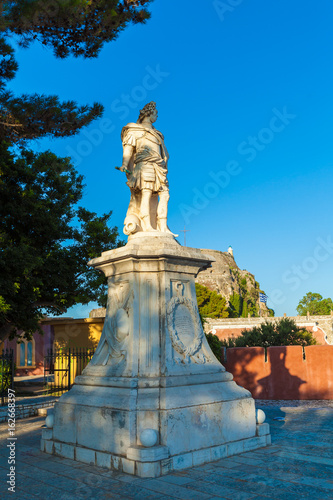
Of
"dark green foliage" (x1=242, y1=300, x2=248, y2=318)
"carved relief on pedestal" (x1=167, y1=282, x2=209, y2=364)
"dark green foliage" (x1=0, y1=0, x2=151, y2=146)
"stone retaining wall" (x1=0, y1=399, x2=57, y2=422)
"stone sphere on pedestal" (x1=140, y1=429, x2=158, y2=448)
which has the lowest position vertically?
"stone retaining wall" (x1=0, y1=399, x2=57, y2=422)

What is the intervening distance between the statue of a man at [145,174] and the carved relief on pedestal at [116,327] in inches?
34.5

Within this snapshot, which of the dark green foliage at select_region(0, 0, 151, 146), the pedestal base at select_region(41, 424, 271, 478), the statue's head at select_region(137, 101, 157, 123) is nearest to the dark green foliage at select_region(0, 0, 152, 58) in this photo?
the dark green foliage at select_region(0, 0, 151, 146)

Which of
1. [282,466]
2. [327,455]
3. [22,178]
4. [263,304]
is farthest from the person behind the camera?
[263,304]

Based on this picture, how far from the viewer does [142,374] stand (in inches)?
206

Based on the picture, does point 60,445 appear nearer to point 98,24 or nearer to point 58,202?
point 98,24

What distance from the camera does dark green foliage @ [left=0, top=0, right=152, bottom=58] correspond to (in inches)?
328

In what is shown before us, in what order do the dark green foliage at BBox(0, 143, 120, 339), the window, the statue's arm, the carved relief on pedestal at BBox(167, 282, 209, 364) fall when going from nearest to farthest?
the carved relief on pedestal at BBox(167, 282, 209, 364)
the statue's arm
the dark green foliage at BBox(0, 143, 120, 339)
the window

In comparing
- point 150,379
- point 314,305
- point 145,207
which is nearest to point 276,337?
point 145,207

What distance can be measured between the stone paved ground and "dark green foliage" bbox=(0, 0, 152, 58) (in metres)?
7.36

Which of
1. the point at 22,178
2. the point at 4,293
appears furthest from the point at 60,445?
the point at 22,178

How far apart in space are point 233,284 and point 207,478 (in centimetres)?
6023

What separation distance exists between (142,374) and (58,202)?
10.7 meters

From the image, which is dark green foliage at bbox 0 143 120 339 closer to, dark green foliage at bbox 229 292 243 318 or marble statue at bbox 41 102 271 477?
marble statue at bbox 41 102 271 477

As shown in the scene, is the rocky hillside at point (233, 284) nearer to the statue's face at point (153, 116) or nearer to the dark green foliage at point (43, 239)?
the dark green foliage at point (43, 239)
